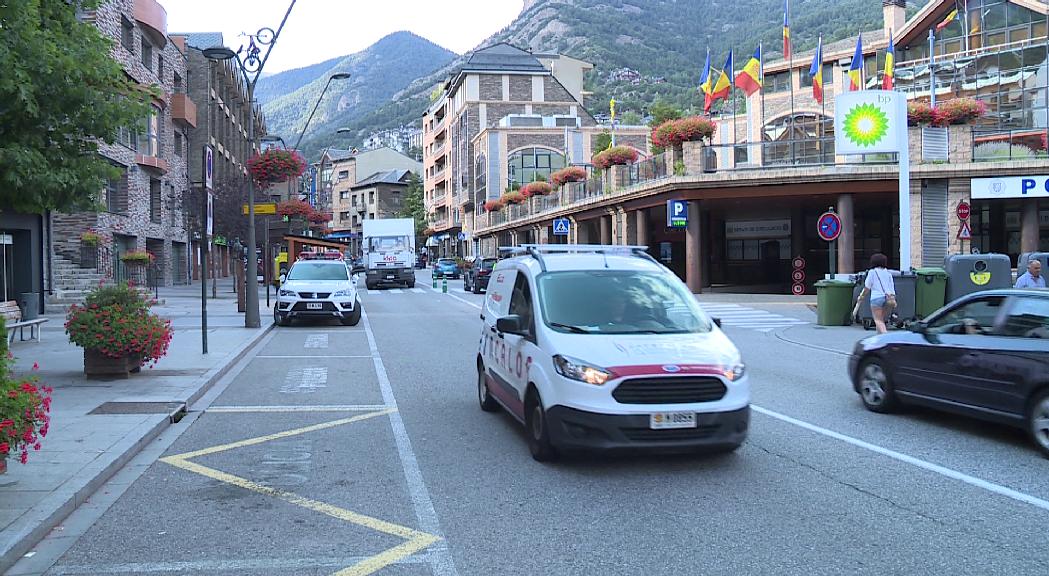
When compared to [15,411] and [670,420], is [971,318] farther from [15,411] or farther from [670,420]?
[15,411]

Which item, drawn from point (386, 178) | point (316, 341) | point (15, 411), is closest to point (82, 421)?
point (15, 411)

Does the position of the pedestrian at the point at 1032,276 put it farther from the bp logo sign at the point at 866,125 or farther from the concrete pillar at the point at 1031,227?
the concrete pillar at the point at 1031,227

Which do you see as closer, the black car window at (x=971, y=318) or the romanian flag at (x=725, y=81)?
the black car window at (x=971, y=318)

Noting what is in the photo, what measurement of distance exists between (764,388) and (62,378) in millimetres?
9576

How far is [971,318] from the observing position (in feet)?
28.2

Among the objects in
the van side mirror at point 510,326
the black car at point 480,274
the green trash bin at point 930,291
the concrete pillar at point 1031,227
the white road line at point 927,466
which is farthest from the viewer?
the black car at point 480,274

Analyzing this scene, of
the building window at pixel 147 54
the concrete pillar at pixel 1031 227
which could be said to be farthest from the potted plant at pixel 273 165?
the concrete pillar at pixel 1031 227

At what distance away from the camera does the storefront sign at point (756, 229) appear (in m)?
42.4

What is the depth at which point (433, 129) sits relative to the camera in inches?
4092

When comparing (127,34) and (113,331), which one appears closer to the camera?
(113,331)

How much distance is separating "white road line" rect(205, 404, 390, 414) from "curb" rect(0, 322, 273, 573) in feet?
3.36

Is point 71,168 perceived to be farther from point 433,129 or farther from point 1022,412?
point 433,129

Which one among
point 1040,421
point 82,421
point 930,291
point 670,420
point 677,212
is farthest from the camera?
point 677,212

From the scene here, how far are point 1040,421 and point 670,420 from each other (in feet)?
11.1
